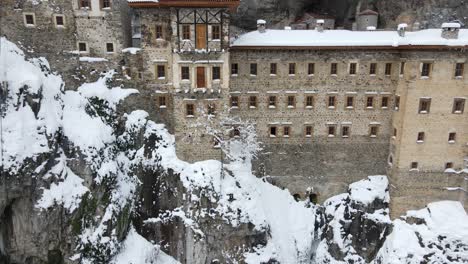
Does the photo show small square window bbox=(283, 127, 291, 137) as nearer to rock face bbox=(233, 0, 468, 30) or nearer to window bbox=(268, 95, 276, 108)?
window bbox=(268, 95, 276, 108)

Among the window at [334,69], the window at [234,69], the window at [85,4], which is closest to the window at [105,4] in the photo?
the window at [85,4]

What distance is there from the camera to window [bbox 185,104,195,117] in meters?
34.6

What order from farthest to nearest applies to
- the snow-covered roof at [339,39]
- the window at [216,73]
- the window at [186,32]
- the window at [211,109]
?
the window at [211,109] → the snow-covered roof at [339,39] → the window at [216,73] → the window at [186,32]

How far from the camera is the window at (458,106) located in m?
34.3

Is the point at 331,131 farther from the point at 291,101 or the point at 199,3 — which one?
the point at 199,3

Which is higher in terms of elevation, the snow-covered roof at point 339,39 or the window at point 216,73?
the snow-covered roof at point 339,39

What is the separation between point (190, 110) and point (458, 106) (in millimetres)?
21176

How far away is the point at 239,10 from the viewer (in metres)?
41.9

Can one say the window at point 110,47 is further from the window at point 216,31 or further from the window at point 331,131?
the window at point 331,131

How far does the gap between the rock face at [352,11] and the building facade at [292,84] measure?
12.8 feet

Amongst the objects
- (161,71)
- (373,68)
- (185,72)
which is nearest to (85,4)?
(161,71)

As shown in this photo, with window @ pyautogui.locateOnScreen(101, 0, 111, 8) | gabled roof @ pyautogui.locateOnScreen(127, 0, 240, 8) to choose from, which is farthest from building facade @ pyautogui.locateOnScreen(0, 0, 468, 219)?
gabled roof @ pyautogui.locateOnScreen(127, 0, 240, 8)

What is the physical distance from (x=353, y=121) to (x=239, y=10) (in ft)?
49.9

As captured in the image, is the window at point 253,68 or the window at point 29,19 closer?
the window at point 29,19
